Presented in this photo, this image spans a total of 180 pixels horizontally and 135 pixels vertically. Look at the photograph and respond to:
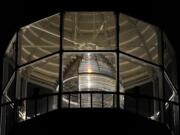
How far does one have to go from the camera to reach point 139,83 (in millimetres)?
46688

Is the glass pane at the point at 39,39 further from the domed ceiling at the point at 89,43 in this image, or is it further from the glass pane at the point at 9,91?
the glass pane at the point at 9,91

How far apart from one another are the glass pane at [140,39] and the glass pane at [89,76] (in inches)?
29.2

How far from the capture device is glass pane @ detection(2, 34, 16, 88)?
150 feet

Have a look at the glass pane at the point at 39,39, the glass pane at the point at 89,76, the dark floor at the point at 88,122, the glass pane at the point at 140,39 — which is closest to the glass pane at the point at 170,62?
the glass pane at the point at 140,39

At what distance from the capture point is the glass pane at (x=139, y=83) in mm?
44562

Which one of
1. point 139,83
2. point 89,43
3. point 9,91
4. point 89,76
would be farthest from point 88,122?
point 139,83

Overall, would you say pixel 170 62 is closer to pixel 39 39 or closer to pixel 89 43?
pixel 89 43

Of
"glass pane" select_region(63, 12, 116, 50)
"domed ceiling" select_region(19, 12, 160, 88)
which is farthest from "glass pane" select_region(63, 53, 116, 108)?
"glass pane" select_region(63, 12, 116, 50)

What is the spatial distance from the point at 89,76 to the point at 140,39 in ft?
7.46

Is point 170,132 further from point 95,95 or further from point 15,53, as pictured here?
point 15,53

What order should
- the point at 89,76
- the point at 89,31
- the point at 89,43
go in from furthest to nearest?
1. the point at 89,31
2. the point at 89,43
3. the point at 89,76

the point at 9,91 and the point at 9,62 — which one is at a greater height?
the point at 9,62

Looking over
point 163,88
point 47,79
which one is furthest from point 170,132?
point 47,79

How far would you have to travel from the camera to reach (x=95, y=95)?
145 feet
